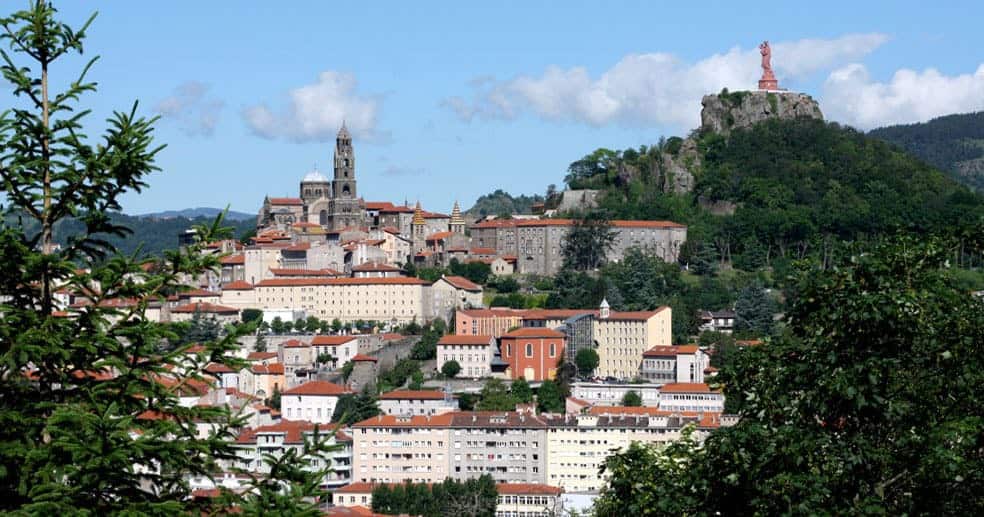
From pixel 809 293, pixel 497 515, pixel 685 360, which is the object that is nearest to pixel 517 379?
pixel 685 360

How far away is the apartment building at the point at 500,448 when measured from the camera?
6088 cm

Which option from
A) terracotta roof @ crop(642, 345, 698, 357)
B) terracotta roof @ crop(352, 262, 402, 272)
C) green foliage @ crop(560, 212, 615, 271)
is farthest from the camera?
green foliage @ crop(560, 212, 615, 271)

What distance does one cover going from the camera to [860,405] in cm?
1144

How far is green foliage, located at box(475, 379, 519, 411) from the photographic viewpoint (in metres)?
66.6

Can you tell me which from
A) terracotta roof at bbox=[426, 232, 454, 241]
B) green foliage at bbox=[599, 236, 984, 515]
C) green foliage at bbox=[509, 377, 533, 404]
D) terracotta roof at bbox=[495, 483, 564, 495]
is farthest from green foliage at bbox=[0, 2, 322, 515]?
terracotta roof at bbox=[426, 232, 454, 241]

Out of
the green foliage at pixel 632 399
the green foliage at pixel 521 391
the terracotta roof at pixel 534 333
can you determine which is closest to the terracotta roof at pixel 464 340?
the terracotta roof at pixel 534 333

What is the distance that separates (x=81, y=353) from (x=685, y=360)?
61.9 meters

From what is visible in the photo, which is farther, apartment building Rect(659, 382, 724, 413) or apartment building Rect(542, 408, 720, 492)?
apartment building Rect(659, 382, 724, 413)

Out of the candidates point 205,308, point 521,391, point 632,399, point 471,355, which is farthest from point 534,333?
point 205,308

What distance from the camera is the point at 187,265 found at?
9.34m

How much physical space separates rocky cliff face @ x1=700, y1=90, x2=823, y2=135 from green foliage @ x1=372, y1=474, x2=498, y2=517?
53963mm

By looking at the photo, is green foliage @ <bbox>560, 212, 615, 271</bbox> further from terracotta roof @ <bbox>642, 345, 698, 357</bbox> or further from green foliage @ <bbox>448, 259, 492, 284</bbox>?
terracotta roof @ <bbox>642, 345, 698, 357</bbox>

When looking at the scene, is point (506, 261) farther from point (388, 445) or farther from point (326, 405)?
point (388, 445)

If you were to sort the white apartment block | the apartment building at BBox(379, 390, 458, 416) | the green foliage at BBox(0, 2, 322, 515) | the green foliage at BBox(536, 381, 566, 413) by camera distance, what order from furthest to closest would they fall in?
the white apartment block, the green foliage at BBox(536, 381, 566, 413), the apartment building at BBox(379, 390, 458, 416), the green foliage at BBox(0, 2, 322, 515)
